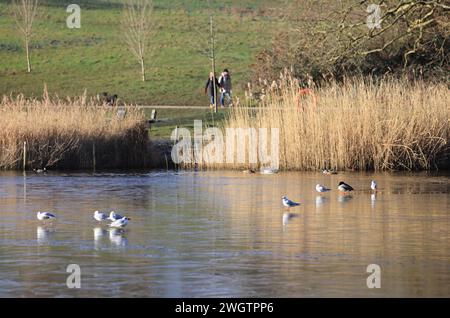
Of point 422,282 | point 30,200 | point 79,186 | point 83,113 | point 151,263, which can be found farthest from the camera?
point 83,113

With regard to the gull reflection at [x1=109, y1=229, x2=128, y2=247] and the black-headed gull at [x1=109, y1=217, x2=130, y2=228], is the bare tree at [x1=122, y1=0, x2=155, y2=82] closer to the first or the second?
the black-headed gull at [x1=109, y1=217, x2=130, y2=228]

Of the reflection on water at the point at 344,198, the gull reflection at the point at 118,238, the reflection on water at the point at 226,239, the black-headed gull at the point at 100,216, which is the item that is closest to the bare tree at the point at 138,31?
the reflection on water at the point at 226,239

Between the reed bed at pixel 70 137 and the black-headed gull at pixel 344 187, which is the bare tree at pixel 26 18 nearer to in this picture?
the reed bed at pixel 70 137

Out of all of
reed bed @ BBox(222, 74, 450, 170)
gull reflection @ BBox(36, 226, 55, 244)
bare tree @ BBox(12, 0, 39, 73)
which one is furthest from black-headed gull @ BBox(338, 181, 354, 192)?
bare tree @ BBox(12, 0, 39, 73)

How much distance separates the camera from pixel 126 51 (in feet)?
232

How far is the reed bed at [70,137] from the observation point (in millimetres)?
27828

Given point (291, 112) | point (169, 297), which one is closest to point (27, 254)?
point (169, 297)

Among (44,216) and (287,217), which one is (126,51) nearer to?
(287,217)

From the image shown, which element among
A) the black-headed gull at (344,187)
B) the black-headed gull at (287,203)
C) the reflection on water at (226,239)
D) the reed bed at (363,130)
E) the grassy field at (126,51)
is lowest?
the reflection on water at (226,239)

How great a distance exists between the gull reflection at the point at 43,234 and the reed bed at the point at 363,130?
11215 millimetres

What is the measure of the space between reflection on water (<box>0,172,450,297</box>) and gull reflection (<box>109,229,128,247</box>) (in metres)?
0.02
